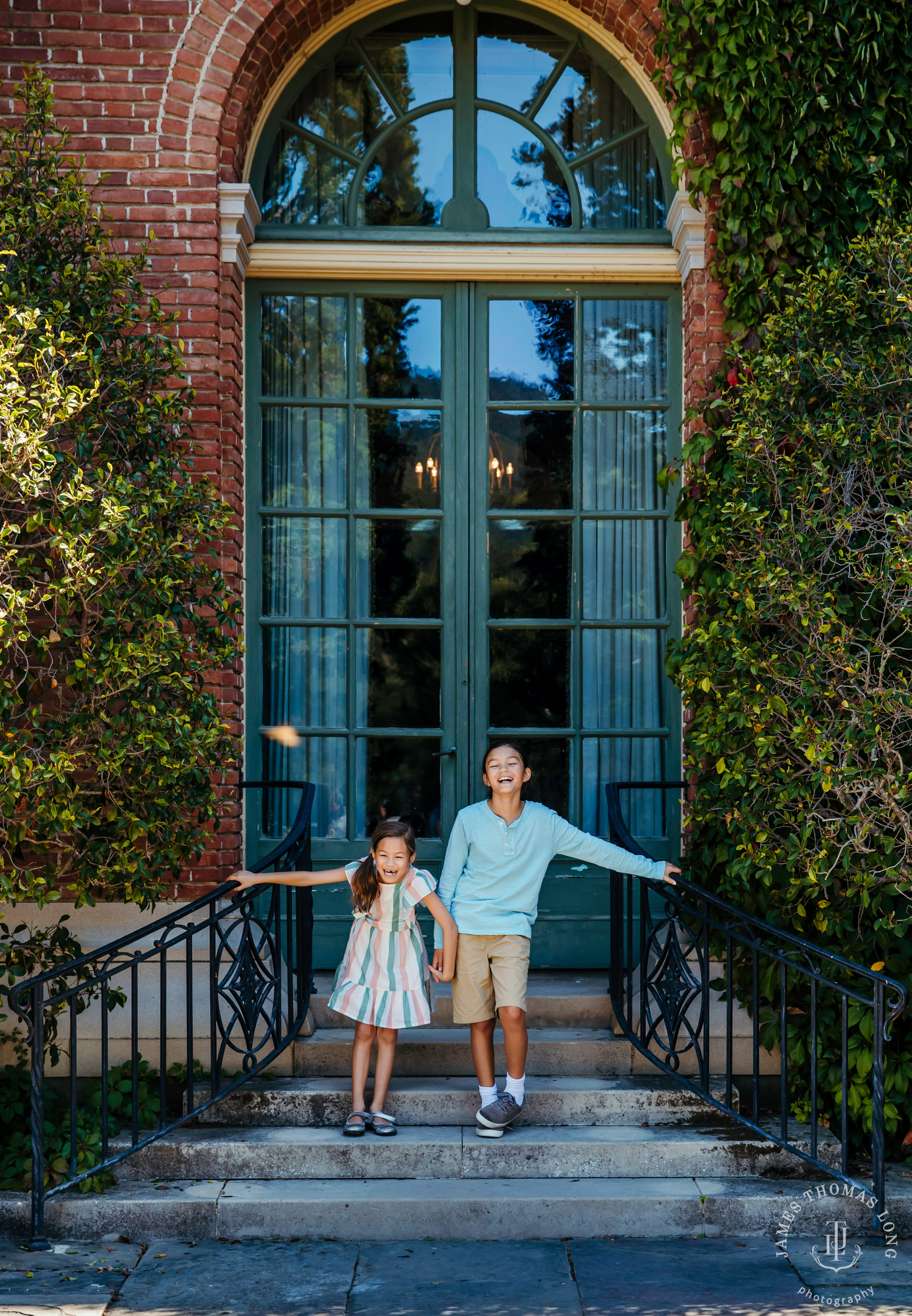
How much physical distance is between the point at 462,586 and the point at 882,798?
8.12ft

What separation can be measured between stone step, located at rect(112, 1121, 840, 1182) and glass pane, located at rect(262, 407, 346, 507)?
311 cm

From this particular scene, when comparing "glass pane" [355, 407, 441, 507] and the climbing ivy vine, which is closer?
the climbing ivy vine

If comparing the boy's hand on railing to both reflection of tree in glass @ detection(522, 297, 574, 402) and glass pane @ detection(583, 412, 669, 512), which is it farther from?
reflection of tree in glass @ detection(522, 297, 574, 402)

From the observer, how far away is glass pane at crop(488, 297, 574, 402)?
5988mm

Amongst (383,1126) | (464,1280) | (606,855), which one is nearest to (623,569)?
(606,855)

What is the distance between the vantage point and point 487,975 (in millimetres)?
4488

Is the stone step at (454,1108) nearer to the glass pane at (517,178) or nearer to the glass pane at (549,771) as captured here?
the glass pane at (549,771)

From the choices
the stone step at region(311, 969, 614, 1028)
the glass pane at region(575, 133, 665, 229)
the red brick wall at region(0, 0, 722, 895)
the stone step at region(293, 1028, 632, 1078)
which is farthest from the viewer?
the glass pane at region(575, 133, 665, 229)

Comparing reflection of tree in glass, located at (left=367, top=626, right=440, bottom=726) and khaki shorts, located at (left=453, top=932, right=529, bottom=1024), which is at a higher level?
reflection of tree in glass, located at (left=367, top=626, right=440, bottom=726)

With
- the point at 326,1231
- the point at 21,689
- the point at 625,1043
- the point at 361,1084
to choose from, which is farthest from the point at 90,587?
the point at 625,1043

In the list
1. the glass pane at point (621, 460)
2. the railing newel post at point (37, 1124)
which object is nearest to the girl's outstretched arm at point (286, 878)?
the railing newel post at point (37, 1124)

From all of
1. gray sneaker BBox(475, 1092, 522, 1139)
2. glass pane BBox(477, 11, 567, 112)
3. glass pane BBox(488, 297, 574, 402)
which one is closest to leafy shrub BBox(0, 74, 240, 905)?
gray sneaker BBox(475, 1092, 522, 1139)

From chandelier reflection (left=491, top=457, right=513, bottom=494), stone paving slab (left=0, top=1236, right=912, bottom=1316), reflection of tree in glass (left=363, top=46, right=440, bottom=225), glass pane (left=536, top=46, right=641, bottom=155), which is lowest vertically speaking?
stone paving slab (left=0, top=1236, right=912, bottom=1316)

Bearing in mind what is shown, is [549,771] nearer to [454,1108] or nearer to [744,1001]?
[744,1001]
